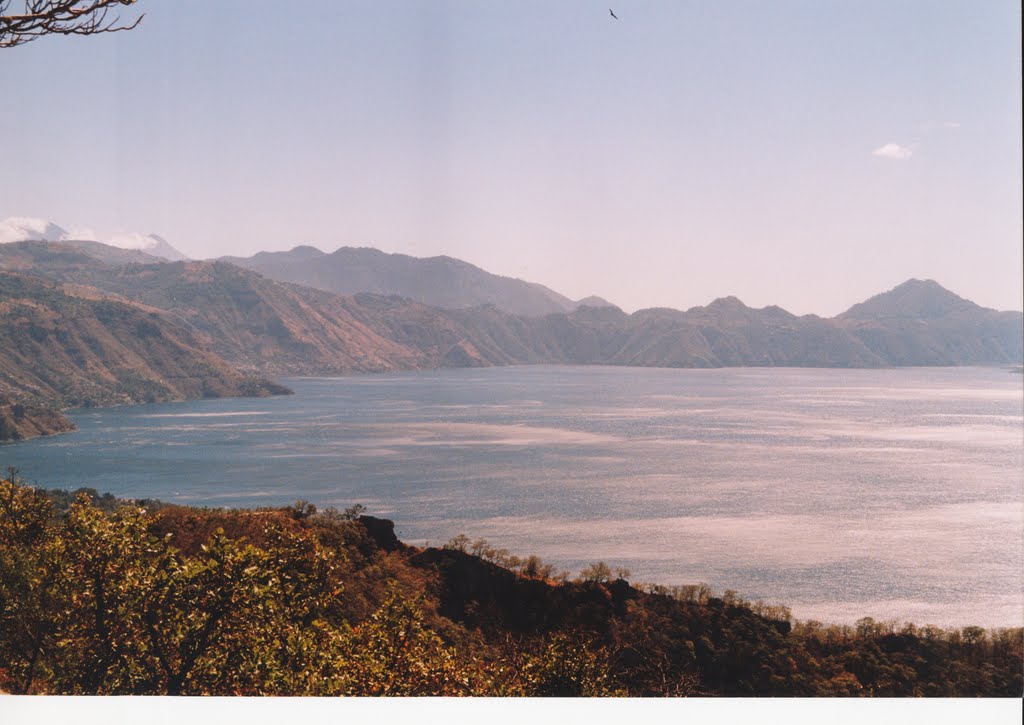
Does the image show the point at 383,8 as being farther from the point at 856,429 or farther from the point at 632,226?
the point at 856,429

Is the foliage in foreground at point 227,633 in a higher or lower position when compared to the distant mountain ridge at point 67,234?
lower

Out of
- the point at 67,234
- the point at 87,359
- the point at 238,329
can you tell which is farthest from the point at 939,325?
the point at 87,359

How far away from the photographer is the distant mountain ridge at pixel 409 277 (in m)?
11.6

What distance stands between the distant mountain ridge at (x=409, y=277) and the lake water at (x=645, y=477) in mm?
4501

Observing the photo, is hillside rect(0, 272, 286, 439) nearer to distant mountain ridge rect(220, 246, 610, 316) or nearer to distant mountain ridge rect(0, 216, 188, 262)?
distant mountain ridge rect(220, 246, 610, 316)

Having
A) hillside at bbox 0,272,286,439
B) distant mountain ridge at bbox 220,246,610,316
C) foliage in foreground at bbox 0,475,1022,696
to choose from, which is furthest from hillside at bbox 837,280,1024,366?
hillside at bbox 0,272,286,439

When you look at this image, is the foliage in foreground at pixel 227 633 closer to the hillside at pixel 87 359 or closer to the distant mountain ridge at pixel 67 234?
the distant mountain ridge at pixel 67 234

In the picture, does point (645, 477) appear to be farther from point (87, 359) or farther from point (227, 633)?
point (227, 633)

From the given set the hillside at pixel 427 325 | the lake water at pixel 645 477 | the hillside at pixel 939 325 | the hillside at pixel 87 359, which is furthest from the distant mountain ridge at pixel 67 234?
the hillside at pixel 939 325

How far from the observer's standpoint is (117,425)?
725 inches

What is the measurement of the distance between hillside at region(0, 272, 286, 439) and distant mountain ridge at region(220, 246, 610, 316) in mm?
3699

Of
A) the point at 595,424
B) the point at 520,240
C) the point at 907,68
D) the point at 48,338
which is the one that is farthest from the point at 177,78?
the point at 595,424

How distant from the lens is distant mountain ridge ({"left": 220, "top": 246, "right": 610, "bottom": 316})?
1159 cm

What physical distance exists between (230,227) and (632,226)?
480cm
